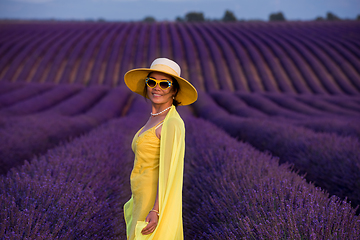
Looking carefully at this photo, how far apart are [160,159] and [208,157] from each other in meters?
1.45

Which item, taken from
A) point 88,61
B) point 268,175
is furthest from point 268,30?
point 268,175

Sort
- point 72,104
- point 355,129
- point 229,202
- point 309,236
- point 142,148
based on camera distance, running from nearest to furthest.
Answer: point 309,236 < point 142,148 < point 229,202 < point 355,129 < point 72,104

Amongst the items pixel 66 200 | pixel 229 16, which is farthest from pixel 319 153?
pixel 229 16

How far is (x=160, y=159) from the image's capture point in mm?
1216

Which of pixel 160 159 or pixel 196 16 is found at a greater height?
pixel 196 16

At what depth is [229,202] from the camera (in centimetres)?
164

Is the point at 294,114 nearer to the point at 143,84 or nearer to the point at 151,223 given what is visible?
the point at 143,84

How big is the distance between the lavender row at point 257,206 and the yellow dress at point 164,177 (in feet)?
1.23

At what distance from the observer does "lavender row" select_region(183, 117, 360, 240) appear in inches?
47.9

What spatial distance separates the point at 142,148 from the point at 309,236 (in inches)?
41.2

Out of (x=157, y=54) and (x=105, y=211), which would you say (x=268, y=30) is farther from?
(x=105, y=211)

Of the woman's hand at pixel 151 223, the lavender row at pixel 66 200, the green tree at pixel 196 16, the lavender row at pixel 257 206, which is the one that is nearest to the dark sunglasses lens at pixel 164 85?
the woman's hand at pixel 151 223

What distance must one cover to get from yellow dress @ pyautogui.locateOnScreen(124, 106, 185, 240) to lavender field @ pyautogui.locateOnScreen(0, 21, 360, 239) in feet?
1.26

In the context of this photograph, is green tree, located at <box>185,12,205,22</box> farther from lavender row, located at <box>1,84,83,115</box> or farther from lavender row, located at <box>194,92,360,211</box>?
lavender row, located at <box>194,92,360,211</box>
